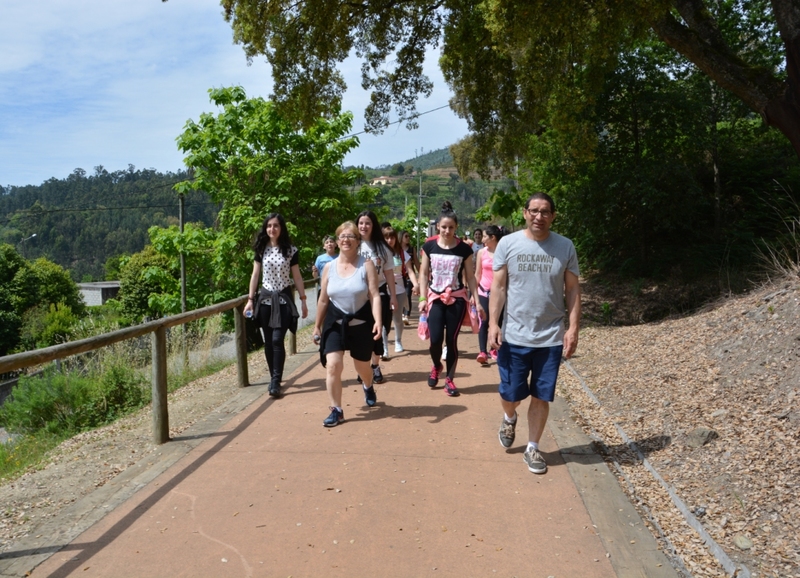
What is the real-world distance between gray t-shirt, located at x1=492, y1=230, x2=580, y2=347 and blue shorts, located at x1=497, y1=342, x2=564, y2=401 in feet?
0.26

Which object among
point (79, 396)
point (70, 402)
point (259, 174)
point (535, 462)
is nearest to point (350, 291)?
point (535, 462)

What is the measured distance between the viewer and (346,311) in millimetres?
6473

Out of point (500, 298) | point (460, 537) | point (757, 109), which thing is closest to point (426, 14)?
point (757, 109)

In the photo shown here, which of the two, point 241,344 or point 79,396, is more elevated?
point 241,344

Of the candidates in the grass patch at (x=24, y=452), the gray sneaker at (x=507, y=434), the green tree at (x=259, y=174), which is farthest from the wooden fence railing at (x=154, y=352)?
the green tree at (x=259, y=174)

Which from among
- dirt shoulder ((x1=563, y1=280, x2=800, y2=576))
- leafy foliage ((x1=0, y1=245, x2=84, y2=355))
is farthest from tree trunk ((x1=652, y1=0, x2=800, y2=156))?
leafy foliage ((x1=0, y1=245, x2=84, y2=355))

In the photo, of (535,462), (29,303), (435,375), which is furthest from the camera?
(29,303)

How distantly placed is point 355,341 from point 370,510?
7.37 ft

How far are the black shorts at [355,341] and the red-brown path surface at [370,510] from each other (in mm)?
641

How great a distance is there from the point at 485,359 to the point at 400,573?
5747mm

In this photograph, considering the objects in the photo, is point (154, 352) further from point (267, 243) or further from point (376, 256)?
point (376, 256)

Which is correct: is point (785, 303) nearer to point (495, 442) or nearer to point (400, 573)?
point (495, 442)

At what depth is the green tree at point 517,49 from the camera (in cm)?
942

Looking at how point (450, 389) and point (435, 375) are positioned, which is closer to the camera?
point (450, 389)
